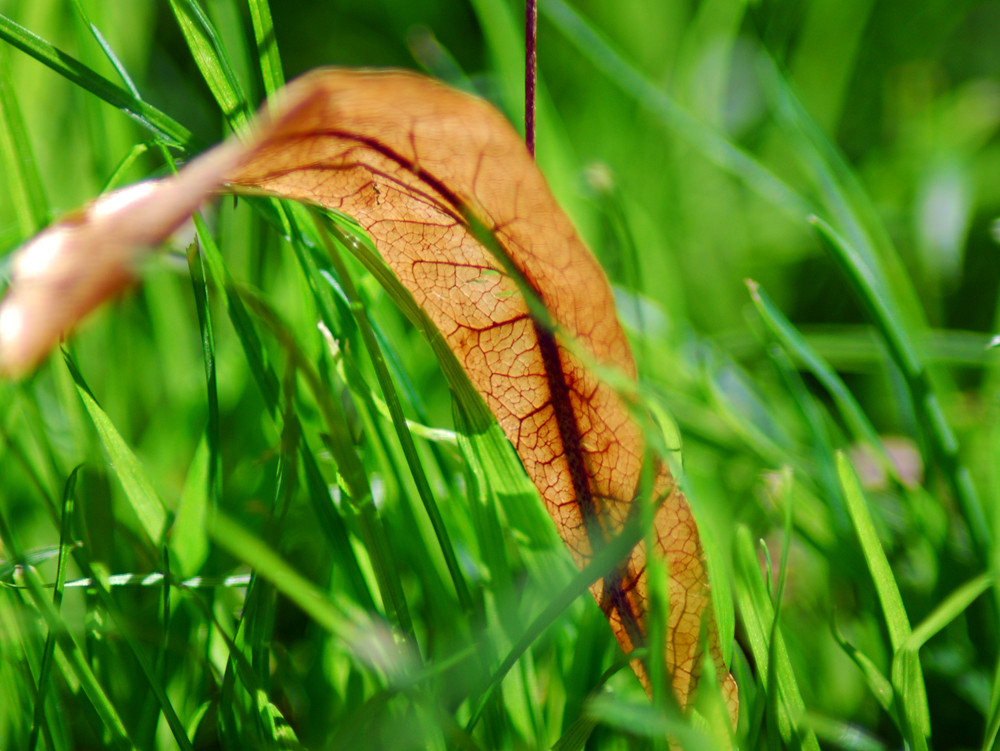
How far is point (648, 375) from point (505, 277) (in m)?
A: 0.35

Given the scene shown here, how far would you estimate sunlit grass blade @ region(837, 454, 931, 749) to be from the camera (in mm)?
430

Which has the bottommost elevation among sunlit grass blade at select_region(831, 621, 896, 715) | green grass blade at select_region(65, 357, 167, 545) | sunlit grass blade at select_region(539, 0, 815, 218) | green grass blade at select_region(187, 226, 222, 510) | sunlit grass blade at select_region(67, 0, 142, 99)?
sunlit grass blade at select_region(831, 621, 896, 715)

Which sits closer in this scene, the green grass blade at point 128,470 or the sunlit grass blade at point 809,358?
the green grass blade at point 128,470

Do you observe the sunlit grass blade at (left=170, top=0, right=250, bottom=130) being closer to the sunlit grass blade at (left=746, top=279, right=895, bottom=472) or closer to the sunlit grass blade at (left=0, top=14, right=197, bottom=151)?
the sunlit grass blade at (left=0, top=14, right=197, bottom=151)

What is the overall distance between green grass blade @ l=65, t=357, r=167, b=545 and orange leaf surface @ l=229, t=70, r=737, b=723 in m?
0.19

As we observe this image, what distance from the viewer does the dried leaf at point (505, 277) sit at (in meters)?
0.31

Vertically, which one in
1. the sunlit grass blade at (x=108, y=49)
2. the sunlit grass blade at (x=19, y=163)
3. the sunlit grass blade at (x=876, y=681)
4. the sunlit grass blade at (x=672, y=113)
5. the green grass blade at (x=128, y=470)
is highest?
the sunlit grass blade at (x=672, y=113)

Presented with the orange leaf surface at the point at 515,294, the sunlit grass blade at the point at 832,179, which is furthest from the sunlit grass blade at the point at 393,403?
the sunlit grass blade at the point at 832,179

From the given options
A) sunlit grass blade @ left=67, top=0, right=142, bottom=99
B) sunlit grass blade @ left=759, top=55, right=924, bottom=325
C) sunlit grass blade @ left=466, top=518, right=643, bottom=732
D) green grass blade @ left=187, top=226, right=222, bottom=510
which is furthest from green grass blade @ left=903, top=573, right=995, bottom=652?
sunlit grass blade @ left=67, top=0, right=142, bottom=99

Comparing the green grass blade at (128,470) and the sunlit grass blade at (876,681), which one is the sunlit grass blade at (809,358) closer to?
the sunlit grass blade at (876,681)

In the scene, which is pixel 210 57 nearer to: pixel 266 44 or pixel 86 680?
pixel 266 44

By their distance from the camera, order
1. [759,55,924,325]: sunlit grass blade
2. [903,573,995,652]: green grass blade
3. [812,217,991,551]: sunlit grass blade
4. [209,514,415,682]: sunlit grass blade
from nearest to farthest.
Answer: [209,514,415,682]: sunlit grass blade < [903,573,995,652]: green grass blade < [812,217,991,551]: sunlit grass blade < [759,55,924,325]: sunlit grass blade

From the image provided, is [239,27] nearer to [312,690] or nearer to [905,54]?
[312,690]

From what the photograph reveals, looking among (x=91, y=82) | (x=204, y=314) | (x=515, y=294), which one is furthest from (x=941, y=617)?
(x=91, y=82)
